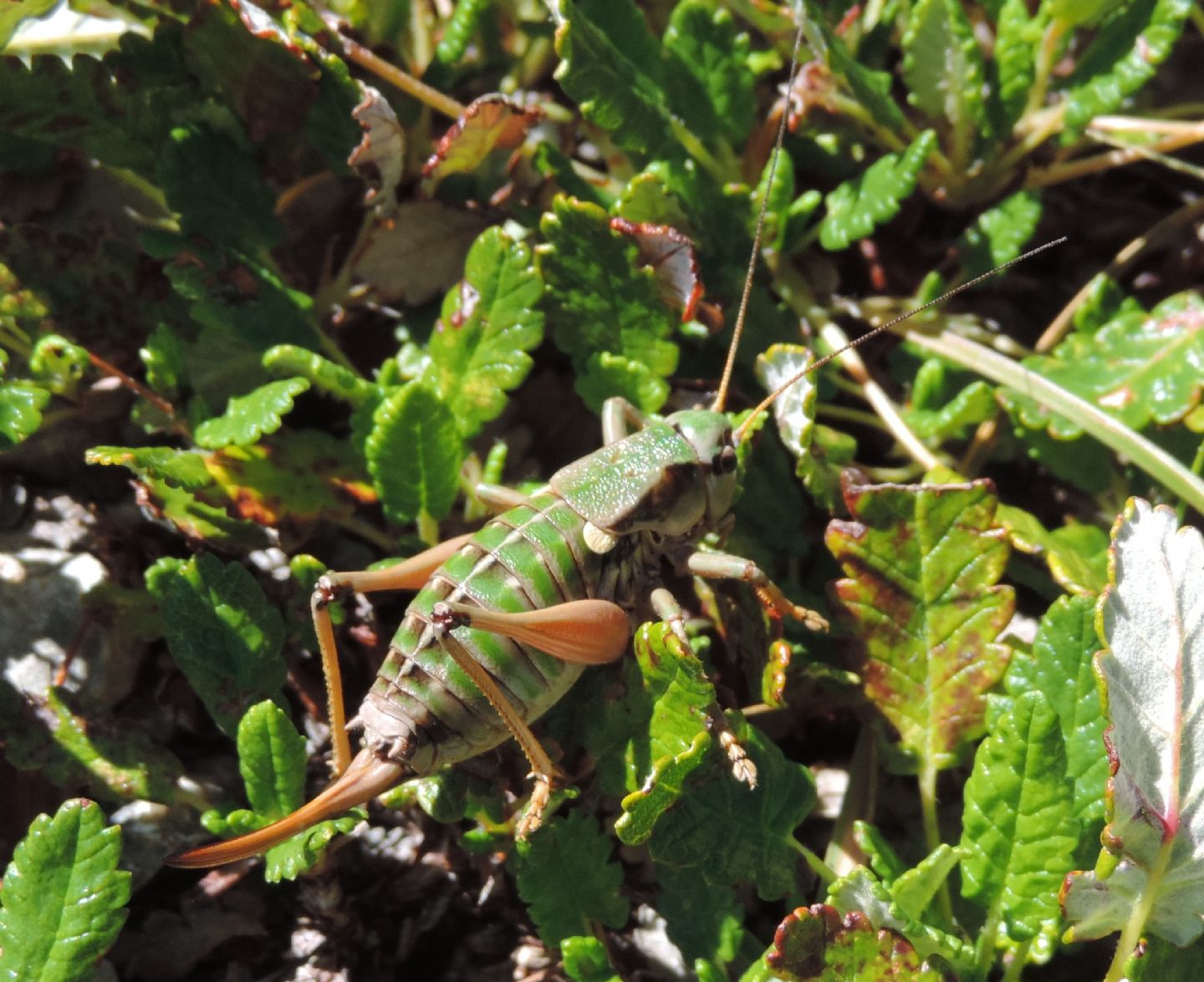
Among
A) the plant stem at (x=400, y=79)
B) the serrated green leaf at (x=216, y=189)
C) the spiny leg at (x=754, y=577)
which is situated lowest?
the spiny leg at (x=754, y=577)

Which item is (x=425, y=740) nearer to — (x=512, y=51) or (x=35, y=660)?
(x=35, y=660)

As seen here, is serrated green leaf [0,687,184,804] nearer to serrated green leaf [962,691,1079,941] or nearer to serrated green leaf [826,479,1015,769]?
serrated green leaf [826,479,1015,769]

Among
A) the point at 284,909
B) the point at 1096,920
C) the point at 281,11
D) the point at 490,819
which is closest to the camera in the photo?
the point at 1096,920

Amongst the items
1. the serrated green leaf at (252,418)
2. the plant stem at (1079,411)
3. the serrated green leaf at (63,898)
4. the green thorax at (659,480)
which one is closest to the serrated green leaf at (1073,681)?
the plant stem at (1079,411)

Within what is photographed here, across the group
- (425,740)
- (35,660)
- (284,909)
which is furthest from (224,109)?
(284,909)

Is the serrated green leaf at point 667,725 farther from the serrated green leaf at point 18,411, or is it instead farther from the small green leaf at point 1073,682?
the serrated green leaf at point 18,411

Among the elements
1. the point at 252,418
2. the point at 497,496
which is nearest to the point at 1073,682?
the point at 497,496

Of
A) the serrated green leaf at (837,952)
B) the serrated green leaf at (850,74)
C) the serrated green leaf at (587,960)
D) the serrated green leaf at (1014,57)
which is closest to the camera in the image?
the serrated green leaf at (837,952)
